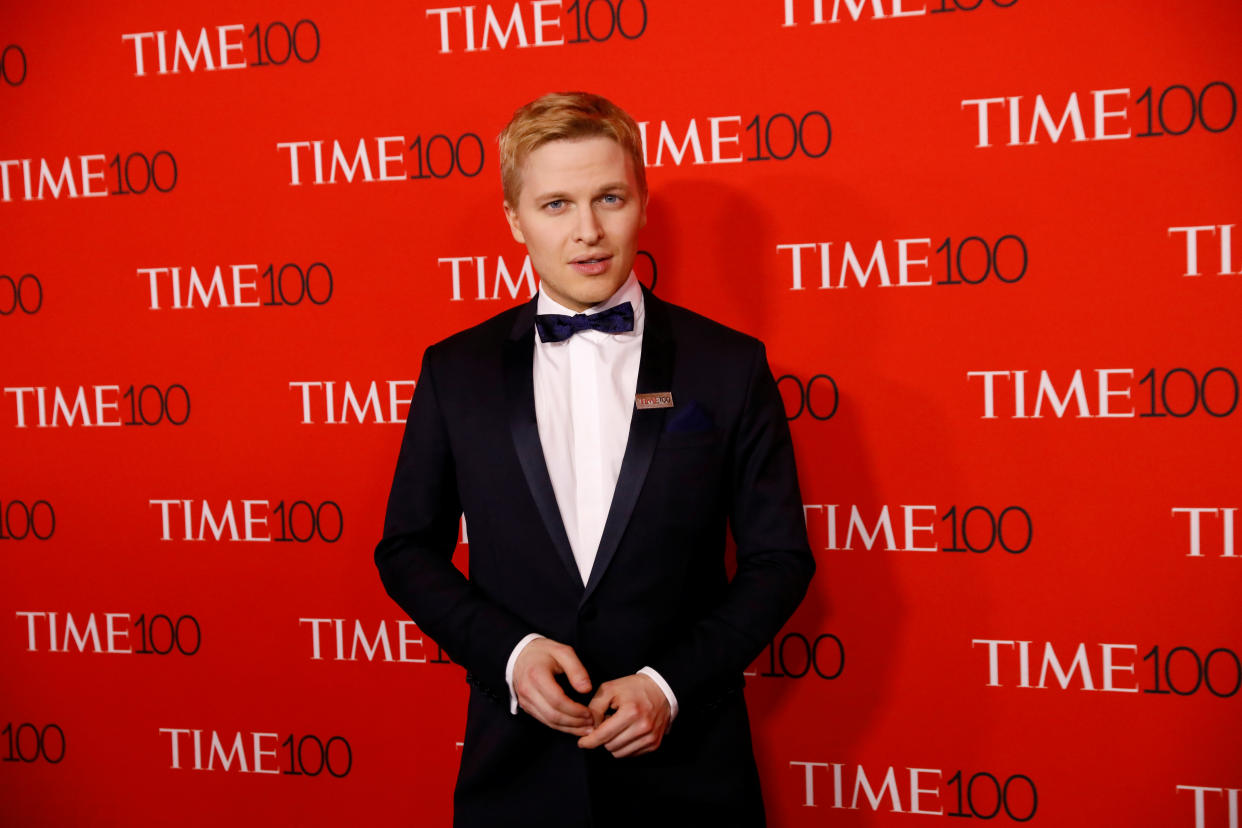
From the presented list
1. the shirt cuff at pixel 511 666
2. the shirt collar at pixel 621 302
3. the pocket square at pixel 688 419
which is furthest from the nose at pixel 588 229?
the shirt cuff at pixel 511 666

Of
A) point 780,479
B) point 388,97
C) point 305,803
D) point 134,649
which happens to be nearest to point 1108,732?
point 780,479

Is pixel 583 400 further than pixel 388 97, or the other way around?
pixel 388 97

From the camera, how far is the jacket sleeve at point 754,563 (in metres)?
1.32

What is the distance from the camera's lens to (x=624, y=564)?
4.47 ft

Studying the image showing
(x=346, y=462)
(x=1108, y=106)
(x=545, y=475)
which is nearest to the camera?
(x=545, y=475)

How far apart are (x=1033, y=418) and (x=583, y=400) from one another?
2.78 ft

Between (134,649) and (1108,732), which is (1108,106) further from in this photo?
(134,649)

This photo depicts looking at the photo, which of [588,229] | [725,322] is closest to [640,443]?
[588,229]

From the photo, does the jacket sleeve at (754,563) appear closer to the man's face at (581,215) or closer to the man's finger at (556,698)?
the man's finger at (556,698)

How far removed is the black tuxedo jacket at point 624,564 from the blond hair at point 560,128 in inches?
8.0

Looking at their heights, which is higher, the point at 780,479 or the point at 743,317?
the point at 743,317

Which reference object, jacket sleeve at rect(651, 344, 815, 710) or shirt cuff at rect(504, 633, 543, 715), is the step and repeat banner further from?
shirt cuff at rect(504, 633, 543, 715)

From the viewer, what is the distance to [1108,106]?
1744 millimetres

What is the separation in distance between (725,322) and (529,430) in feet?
2.01
